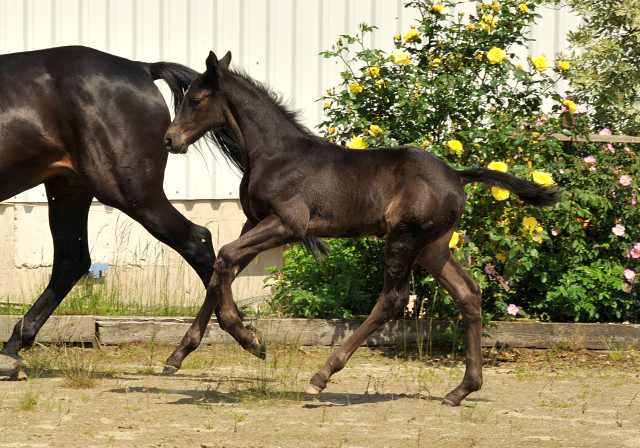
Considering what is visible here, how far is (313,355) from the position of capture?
19.7 feet

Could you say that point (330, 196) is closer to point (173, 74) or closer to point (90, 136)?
point (90, 136)

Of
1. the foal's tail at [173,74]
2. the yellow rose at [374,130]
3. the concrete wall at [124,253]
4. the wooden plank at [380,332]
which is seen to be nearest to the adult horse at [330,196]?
the foal's tail at [173,74]

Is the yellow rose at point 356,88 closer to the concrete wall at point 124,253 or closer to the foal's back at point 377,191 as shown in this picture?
the foal's back at point 377,191

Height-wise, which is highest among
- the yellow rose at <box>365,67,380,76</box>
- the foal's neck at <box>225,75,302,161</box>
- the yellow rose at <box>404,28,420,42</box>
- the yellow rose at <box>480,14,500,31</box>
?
the yellow rose at <box>480,14,500,31</box>

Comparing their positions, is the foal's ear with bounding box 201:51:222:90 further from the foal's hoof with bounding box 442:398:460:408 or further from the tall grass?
the tall grass

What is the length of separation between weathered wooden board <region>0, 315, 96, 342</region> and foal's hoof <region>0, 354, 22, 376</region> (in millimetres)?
986

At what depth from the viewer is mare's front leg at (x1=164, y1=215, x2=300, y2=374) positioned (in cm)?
420

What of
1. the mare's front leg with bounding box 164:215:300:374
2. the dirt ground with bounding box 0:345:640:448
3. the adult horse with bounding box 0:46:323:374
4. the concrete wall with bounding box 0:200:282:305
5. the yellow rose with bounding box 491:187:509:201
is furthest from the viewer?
the concrete wall with bounding box 0:200:282:305

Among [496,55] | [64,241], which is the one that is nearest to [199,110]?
[64,241]

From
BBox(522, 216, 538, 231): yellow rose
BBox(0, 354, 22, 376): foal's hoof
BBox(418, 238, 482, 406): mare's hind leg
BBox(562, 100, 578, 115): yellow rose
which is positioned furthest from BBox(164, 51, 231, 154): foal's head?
BBox(562, 100, 578, 115): yellow rose

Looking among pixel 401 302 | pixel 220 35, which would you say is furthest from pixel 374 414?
pixel 220 35

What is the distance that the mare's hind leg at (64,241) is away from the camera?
17.4 ft

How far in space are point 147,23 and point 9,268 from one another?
259 centimetres

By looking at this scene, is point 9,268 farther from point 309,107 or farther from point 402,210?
point 402,210
